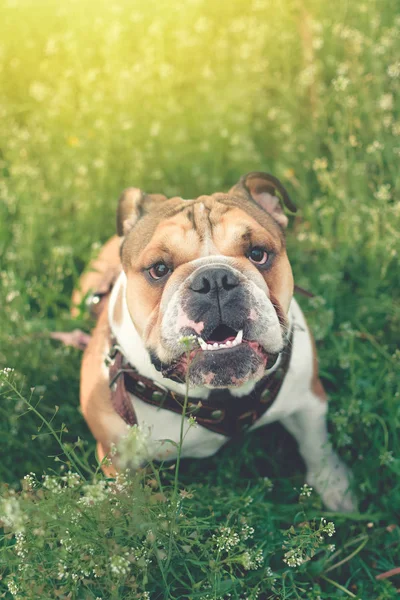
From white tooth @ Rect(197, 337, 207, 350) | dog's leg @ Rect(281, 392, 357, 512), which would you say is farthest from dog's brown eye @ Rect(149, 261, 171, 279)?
dog's leg @ Rect(281, 392, 357, 512)

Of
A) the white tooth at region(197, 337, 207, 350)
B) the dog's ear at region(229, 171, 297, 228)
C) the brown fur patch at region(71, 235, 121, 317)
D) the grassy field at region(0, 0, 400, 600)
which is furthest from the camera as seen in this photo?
the brown fur patch at region(71, 235, 121, 317)

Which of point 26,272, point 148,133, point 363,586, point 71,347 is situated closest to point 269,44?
point 148,133

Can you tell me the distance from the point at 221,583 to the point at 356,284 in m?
2.36

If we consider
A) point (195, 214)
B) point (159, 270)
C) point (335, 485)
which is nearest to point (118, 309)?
point (159, 270)

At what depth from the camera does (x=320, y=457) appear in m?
3.04

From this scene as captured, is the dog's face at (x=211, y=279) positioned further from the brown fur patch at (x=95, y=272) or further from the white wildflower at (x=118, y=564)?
the brown fur patch at (x=95, y=272)

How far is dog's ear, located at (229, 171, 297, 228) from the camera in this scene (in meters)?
2.85

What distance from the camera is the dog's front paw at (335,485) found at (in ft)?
9.63

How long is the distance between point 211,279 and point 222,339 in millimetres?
238

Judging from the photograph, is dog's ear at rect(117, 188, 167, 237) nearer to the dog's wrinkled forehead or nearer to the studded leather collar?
the dog's wrinkled forehead

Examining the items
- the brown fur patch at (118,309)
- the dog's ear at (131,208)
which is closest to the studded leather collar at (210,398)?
the brown fur patch at (118,309)

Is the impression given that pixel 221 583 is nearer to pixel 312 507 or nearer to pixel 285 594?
pixel 285 594

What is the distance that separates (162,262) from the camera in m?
2.51

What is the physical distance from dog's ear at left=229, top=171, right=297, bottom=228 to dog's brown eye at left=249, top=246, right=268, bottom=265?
0.40 metres
